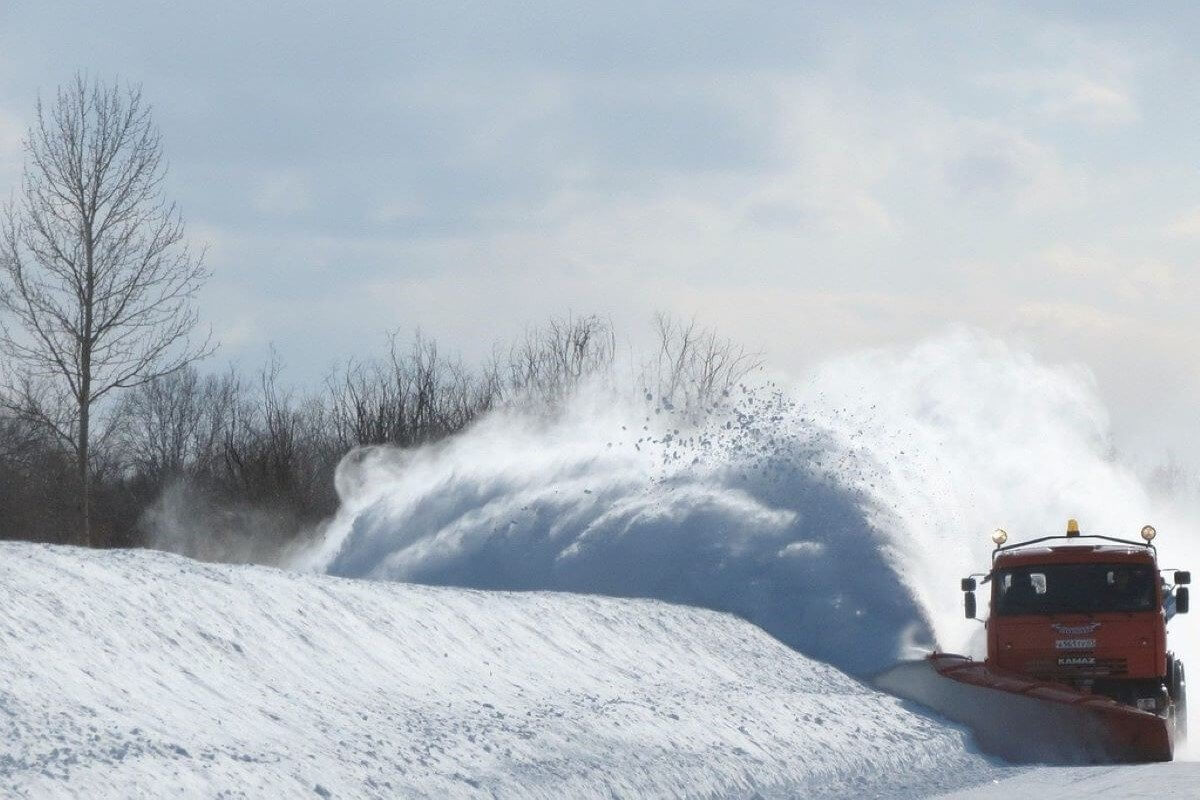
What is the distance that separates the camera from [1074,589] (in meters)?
17.0

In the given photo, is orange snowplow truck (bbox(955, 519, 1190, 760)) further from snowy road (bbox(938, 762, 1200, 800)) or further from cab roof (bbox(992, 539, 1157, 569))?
snowy road (bbox(938, 762, 1200, 800))

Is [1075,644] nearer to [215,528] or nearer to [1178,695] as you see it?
[1178,695]

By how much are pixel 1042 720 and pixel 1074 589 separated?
2609mm

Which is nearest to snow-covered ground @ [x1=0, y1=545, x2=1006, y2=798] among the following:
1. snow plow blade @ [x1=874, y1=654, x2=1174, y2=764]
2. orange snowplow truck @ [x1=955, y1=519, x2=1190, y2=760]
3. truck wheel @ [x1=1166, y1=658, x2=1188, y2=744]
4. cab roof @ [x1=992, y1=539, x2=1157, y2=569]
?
snow plow blade @ [x1=874, y1=654, x2=1174, y2=764]

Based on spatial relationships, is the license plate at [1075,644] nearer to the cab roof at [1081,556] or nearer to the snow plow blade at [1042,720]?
the snow plow blade at [1042,720]

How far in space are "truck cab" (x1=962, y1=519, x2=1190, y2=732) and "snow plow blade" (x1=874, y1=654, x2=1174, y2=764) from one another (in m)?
0.64

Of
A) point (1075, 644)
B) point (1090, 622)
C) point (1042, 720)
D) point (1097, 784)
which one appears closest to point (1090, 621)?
point (1090, 622)

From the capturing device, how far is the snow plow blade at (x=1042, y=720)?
14.3 metres

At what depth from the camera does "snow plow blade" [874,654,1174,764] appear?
47.0 ft

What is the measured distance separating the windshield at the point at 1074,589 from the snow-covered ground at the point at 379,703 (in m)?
1.98

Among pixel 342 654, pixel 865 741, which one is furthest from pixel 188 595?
pixel 865 741

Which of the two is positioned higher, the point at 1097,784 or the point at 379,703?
the point at 379,703

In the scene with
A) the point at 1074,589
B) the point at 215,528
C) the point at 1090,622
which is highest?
the point at 215,528

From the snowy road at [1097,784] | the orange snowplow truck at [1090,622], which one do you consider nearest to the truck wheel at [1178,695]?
the orange snowplow truck at [1090,622]
